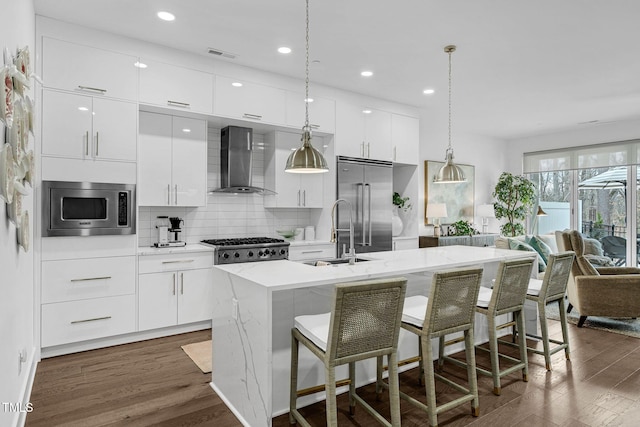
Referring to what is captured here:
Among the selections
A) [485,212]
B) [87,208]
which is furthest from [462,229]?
[87,208]

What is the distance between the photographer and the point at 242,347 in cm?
238

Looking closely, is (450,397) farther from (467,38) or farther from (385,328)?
(467,38)

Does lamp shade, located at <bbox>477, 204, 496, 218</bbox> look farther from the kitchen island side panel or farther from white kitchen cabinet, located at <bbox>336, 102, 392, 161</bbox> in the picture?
the kitchen island side panel

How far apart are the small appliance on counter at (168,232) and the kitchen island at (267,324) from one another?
1711 millimetres

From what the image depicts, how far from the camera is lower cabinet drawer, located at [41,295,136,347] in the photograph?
3346 mm

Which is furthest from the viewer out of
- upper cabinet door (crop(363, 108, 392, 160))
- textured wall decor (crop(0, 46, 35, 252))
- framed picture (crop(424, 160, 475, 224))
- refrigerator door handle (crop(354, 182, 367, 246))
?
framed picture (crop(424, 160, 475, 224))

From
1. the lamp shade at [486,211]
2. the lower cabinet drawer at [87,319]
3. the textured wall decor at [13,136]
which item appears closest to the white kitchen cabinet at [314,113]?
the lower cabinet drawer at [87,319]

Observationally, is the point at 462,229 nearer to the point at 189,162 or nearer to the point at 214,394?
the point at 189,162

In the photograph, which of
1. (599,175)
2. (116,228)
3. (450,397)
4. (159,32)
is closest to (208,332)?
(116,228)

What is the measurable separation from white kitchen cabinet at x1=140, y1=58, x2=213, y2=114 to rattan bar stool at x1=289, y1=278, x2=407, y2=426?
284cm

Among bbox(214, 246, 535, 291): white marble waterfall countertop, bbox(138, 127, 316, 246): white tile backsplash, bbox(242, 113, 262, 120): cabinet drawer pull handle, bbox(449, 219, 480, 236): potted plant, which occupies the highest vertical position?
bbox(242, 113, 262, 120): cabinet drawer pull handle

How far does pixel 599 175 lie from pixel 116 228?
317 inches

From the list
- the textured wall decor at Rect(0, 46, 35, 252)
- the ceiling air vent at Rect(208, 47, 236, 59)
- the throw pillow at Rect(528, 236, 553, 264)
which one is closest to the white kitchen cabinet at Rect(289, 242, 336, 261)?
the ceiling air vent at Rect(208, 47, 236, 59)

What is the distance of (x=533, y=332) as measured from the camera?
400 cm
